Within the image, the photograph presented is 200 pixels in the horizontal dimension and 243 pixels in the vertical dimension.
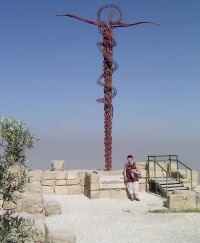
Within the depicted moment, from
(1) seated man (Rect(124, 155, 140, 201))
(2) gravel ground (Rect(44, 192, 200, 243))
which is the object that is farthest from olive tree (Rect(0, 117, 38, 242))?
(1) seated man (Rect(124, 155, 140, 201))

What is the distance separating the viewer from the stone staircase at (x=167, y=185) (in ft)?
50.3

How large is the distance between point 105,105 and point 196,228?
365 inches

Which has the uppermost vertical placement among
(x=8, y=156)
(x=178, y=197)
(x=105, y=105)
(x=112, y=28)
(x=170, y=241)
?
(x=112, y=28)

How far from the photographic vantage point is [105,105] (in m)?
18.5

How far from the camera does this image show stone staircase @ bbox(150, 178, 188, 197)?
15334 mm

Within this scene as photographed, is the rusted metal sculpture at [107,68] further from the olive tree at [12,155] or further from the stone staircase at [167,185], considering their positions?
the olive tree at [12,155]

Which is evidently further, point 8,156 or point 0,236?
point 8,156

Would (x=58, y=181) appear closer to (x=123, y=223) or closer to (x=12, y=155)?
(x=123, y=223)

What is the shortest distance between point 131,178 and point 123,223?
13.8 ft

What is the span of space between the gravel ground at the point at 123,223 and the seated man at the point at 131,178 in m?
0.51

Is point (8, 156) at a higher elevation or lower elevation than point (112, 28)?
lower

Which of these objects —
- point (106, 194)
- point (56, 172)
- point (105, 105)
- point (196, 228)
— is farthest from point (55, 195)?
point (196, 228)

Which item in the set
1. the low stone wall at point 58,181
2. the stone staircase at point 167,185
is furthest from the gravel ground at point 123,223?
the low stone wall at point 58,181

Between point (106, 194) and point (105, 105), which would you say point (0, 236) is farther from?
point (105, 105)
